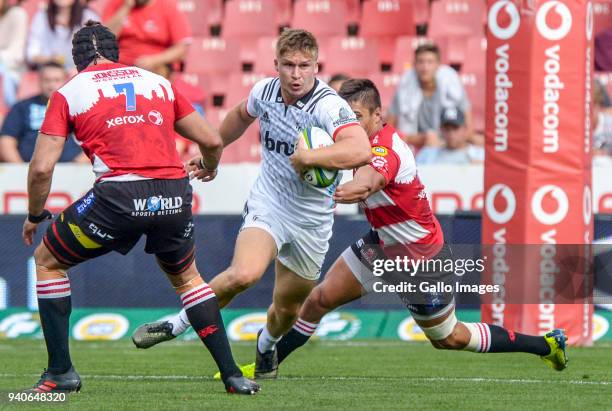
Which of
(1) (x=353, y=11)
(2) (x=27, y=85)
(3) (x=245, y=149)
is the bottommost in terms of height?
(3) (x=245, y=149)

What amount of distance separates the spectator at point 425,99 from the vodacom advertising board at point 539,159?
3055mm

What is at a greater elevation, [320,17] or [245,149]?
[320,17]

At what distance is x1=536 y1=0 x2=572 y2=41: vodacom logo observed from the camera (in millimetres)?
10875

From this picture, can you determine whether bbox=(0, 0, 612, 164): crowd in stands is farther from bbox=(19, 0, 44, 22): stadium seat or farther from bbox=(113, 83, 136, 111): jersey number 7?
bbox=(113, 83, 136, 111): jersey number 7

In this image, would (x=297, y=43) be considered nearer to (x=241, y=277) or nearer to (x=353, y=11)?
(x=241, y=277)

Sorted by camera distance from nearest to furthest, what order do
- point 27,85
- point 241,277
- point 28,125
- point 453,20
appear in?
point 241,277, point 28,125, point 27,85, point 453,20

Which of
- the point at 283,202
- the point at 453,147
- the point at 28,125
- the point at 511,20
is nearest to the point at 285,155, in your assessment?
the point at 283,202

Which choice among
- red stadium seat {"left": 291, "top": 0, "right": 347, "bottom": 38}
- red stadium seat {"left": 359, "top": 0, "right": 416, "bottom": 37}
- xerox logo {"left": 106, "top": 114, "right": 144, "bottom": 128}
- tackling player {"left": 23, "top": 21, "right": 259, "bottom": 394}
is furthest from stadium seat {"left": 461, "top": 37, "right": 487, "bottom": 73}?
xerox logo {"left": 106, "top": 114, "right": 144, "bottom": 128}

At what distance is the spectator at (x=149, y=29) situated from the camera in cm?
1439

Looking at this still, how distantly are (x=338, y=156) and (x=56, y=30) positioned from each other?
9.07 meters

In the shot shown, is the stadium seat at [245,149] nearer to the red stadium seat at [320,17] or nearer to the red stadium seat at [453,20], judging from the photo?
the red stadium seat at [320,17]

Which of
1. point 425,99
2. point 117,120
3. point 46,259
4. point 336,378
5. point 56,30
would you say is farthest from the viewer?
point 56,30

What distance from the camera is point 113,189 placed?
7023 mm

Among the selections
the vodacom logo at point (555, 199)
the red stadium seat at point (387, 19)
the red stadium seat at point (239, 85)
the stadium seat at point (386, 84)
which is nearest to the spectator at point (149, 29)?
the red stadium seat at point (239, 85)
